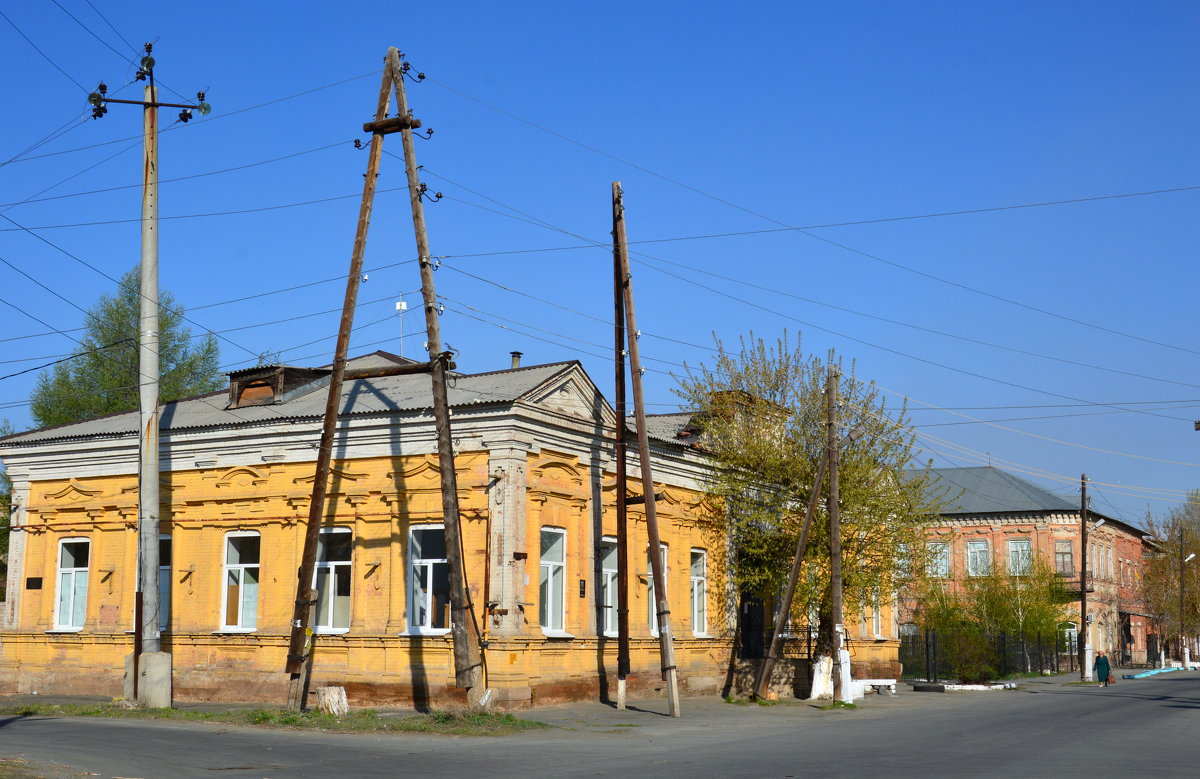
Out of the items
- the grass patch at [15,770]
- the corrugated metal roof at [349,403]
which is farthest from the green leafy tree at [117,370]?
the grass patch at [15,770]

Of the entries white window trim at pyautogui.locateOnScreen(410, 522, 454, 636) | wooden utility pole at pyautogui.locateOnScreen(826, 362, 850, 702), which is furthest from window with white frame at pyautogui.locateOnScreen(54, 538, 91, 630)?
wooden utility pole at pyautogui.locateOnScreen(826, 362, 850, 702)

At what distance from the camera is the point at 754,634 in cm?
3438

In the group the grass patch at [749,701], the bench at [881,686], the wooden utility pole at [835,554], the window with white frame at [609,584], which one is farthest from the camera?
the bench at [881,686]

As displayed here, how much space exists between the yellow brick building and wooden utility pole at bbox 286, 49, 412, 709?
2329 mm

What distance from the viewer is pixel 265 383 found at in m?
28.4

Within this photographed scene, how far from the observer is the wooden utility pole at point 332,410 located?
21953 millimetres

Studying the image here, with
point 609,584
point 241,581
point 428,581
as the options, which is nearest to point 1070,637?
point 609,584

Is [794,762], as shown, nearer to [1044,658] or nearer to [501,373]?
[501,373]

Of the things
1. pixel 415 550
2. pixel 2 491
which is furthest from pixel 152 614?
pixel 2 491

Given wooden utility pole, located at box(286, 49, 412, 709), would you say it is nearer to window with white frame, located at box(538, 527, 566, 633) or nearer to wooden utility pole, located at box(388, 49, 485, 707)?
wooden utility pole, located at box(388, 49, 485, 707)

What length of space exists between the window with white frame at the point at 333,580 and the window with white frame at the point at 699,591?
29.9ft

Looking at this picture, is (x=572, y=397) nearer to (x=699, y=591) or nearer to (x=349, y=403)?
(x=349, y=403)

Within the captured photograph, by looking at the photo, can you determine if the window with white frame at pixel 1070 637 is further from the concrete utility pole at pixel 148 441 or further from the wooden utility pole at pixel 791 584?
the concrete utility pole at pixel 148 441

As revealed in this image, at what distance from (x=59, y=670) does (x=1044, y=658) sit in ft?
152
